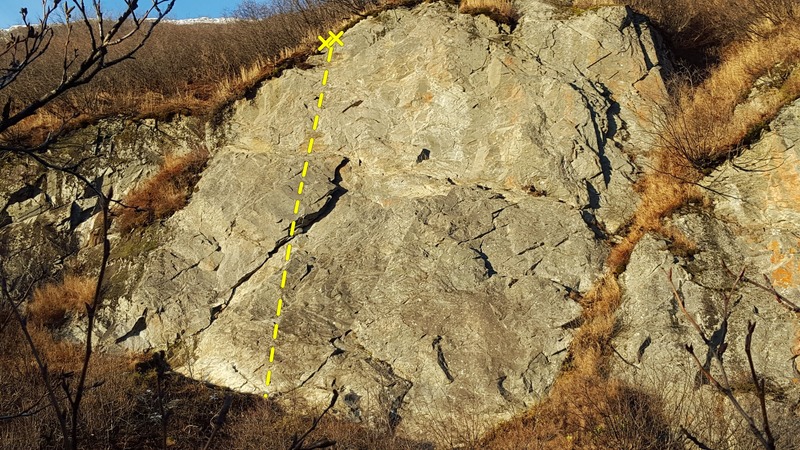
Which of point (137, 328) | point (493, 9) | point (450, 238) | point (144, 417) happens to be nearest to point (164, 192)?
point (137, 328)

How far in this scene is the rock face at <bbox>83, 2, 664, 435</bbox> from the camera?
7.68 m

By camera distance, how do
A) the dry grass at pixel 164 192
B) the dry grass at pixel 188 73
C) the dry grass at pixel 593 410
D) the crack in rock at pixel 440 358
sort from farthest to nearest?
the dry grass at pixel 188 73, the dry grass at pixel 164 192, the crack in rock at pixel 440 358, the dry grass at pixel 593 410

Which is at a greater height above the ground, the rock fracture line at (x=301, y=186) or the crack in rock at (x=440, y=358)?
the rock fracture line at (x=301, y=186)

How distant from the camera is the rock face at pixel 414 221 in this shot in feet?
25.2

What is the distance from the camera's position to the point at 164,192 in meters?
10.4

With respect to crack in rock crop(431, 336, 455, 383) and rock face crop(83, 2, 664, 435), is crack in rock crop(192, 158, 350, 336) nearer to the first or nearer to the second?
rock face crop(83, 2, 664, 435)

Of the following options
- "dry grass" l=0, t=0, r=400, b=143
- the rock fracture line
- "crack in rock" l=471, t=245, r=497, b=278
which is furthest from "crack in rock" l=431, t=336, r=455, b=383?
"dry grass" l=0, t=0, r=400, b=143

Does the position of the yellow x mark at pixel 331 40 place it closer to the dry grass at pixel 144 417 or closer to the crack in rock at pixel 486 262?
the crack in rock at pixel 486 262

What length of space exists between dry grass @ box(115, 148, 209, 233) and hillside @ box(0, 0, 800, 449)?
6 centimetres

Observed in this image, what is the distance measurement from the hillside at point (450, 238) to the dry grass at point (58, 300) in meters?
0.04

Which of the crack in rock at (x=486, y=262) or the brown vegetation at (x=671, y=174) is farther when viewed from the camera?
the crack in rock at (x=486, y=262)

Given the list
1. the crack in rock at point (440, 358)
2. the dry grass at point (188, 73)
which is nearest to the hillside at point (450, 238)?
the crack in rock at point (440, 358)

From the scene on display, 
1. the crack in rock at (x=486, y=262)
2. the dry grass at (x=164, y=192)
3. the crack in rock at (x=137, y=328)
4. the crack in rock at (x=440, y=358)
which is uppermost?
the dry grass at (x=164, y=192)

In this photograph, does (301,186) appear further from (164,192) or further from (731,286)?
(731,286)
